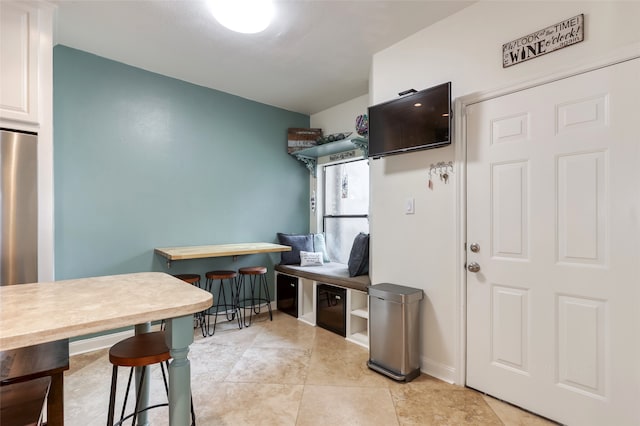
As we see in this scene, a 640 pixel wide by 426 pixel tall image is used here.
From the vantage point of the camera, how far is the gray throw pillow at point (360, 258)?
329 centimetres

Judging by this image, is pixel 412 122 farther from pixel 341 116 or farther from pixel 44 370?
pixel 44 370

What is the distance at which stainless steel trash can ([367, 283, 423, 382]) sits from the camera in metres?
2.38

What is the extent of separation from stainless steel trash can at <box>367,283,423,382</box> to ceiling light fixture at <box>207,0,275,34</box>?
2.18 m

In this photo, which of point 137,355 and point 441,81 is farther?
point 441,81

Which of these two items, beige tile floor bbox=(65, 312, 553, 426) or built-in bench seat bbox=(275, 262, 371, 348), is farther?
built-in bench seat bbox=(275, 262, 371, 348)

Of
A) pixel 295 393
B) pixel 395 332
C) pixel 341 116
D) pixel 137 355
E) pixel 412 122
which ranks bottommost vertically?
pixel 295 393

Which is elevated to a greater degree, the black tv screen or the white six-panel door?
the black tv screen

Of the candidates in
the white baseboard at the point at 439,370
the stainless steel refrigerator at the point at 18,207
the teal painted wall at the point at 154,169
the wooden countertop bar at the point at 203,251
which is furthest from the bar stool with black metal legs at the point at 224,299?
the white baseboard at the point at 439,370

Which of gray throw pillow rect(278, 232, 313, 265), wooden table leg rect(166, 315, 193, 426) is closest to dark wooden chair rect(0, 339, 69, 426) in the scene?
wooden table leg rect(166, 315, 193, 426)

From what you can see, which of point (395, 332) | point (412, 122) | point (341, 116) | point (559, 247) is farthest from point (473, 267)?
point (341, 116)

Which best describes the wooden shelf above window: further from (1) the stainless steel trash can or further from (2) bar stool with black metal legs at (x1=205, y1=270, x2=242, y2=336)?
(2) bar stool with black metal legs at (x1=205, y1=270, x2=242, y2=336)

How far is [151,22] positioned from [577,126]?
9.89 ft

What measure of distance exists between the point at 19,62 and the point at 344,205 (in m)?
3.33

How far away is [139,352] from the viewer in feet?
4.72
